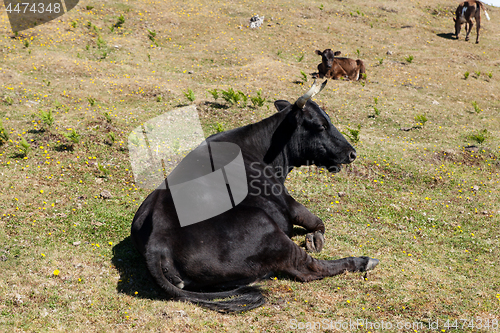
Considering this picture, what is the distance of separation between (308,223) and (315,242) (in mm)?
353

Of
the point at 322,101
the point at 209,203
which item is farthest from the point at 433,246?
the point at 322,101

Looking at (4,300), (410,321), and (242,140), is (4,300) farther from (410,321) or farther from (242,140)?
(410,321)

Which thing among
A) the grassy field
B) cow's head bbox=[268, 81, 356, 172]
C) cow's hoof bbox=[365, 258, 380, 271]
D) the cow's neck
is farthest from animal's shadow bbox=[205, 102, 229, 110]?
cow's hoof bbox=[365, 258, 380, 271]

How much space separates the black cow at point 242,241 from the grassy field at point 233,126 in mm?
243

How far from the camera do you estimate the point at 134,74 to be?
18.2 metres

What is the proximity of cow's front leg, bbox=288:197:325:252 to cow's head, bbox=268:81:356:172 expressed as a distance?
1.13 meters

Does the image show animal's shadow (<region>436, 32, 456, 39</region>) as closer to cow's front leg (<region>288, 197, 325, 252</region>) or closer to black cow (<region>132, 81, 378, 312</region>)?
black cow (<region>132, 81, 378, 312</region>)

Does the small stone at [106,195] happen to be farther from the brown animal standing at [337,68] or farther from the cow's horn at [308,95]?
the brown animal standing at [337,68]

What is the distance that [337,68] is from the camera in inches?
804

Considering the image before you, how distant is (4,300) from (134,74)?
14834 millimetres

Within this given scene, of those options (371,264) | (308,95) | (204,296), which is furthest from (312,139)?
(204,296)

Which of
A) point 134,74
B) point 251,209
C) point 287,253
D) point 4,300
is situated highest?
point 251,209

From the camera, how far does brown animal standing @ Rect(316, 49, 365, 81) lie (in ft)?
66.3

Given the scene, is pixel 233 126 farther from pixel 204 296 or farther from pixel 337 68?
pixel 204 296
